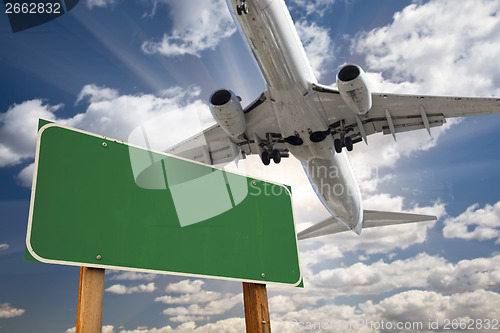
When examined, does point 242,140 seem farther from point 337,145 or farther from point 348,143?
point 348,143

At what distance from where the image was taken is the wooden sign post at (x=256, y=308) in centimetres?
260

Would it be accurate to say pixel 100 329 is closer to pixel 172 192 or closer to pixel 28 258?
pixel 28 258

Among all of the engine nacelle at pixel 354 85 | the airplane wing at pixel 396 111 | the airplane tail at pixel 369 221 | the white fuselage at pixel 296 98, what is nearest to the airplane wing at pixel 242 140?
the white fuselage at pixel 296 98

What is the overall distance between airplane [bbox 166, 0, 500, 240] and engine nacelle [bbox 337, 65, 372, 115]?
3cm

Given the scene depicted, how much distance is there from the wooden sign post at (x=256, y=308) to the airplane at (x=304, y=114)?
11.3 m

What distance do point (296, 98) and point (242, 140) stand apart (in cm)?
439

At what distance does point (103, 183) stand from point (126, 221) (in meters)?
0.25

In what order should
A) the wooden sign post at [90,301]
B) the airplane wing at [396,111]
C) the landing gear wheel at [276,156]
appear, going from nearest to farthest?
the wooden sign post at [90,301] < the airplane wing at [396,111] < the landing gear wheel at [276,156]

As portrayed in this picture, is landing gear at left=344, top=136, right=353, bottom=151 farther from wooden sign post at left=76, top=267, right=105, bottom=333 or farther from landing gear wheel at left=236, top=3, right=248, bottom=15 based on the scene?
wooden sign post at left=76, top=267, right=105, bottom=333

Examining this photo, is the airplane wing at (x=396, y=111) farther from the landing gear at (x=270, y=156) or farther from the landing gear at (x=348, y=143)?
the landing gear at (x=270, y=156)

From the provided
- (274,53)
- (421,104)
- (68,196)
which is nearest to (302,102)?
(274,53)

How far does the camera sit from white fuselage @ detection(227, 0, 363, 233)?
1305cm

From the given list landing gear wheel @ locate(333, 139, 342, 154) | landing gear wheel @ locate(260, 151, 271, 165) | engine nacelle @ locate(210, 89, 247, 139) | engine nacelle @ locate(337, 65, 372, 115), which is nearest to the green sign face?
engine nacelle @ locate(337, 65, 372, 115)

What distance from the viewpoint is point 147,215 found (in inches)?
88.1
